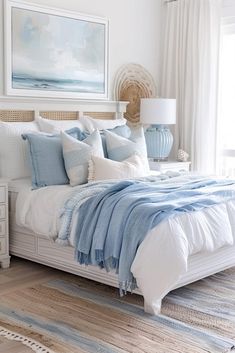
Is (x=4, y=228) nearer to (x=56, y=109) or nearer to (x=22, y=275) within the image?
(x=22, y=275)

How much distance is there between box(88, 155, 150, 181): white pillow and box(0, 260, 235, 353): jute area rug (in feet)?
2.52

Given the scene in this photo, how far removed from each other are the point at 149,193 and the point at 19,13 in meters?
2.13

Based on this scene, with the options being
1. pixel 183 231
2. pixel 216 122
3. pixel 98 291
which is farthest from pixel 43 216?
pixel 216 122

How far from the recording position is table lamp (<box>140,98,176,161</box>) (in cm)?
518

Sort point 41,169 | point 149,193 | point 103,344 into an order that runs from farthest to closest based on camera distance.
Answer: point 41,169 → point 149,193 → point 103,344

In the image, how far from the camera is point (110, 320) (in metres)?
2.94

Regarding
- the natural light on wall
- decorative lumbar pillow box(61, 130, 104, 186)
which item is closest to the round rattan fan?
the natural light on wall

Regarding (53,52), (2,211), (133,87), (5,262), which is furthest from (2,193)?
(133,87)

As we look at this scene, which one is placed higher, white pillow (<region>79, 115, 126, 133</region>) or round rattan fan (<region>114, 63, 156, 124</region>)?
round rattan fan (<region>114, 63, 156, 124</region>)

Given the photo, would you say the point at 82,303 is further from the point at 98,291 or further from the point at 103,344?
the point at 103,344

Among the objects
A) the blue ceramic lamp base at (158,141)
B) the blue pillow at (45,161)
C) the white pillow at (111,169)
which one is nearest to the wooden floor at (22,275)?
the blue pillow at (45,161)

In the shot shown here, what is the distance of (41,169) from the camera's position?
3828 millimetres

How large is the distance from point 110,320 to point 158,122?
2654 millimetres

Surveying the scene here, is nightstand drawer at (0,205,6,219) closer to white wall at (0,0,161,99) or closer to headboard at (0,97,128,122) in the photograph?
headboard at (0,97,128,122)
